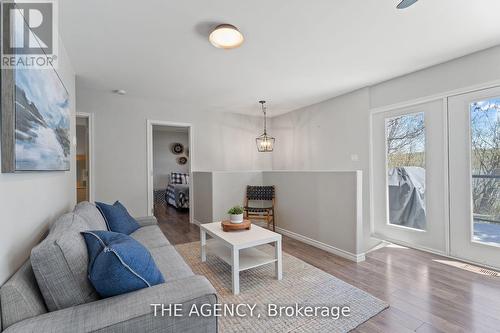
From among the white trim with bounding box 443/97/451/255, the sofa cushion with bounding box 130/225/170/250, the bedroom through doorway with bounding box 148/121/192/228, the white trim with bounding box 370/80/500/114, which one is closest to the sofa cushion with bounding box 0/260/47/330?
the sofa cushion with bounding box 130/225/170/250

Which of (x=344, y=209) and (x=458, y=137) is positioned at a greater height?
(x=458, y=137)

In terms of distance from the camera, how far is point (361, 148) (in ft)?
12.9

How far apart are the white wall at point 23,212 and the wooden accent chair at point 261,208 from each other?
2.82 m

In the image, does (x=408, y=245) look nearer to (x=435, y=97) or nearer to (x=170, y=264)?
(x=435, y=97)

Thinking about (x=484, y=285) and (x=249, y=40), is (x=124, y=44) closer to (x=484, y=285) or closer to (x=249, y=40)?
(x=249, y=40)

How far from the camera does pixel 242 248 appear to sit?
86.4 inches

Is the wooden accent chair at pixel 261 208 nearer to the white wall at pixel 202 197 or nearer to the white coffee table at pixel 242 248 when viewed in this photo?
the white wall at pixel 202 197

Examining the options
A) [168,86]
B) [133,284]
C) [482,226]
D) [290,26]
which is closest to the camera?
[133,284]

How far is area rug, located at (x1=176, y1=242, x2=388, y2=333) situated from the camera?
5.67ft

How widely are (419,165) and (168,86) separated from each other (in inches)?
151

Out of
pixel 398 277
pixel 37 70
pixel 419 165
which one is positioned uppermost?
pixel 37 70

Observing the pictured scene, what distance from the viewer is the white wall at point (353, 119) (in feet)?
9.12

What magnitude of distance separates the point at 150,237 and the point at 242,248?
3.24ft

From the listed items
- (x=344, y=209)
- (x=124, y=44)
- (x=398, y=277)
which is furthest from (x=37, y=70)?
(x=398, y=277)
